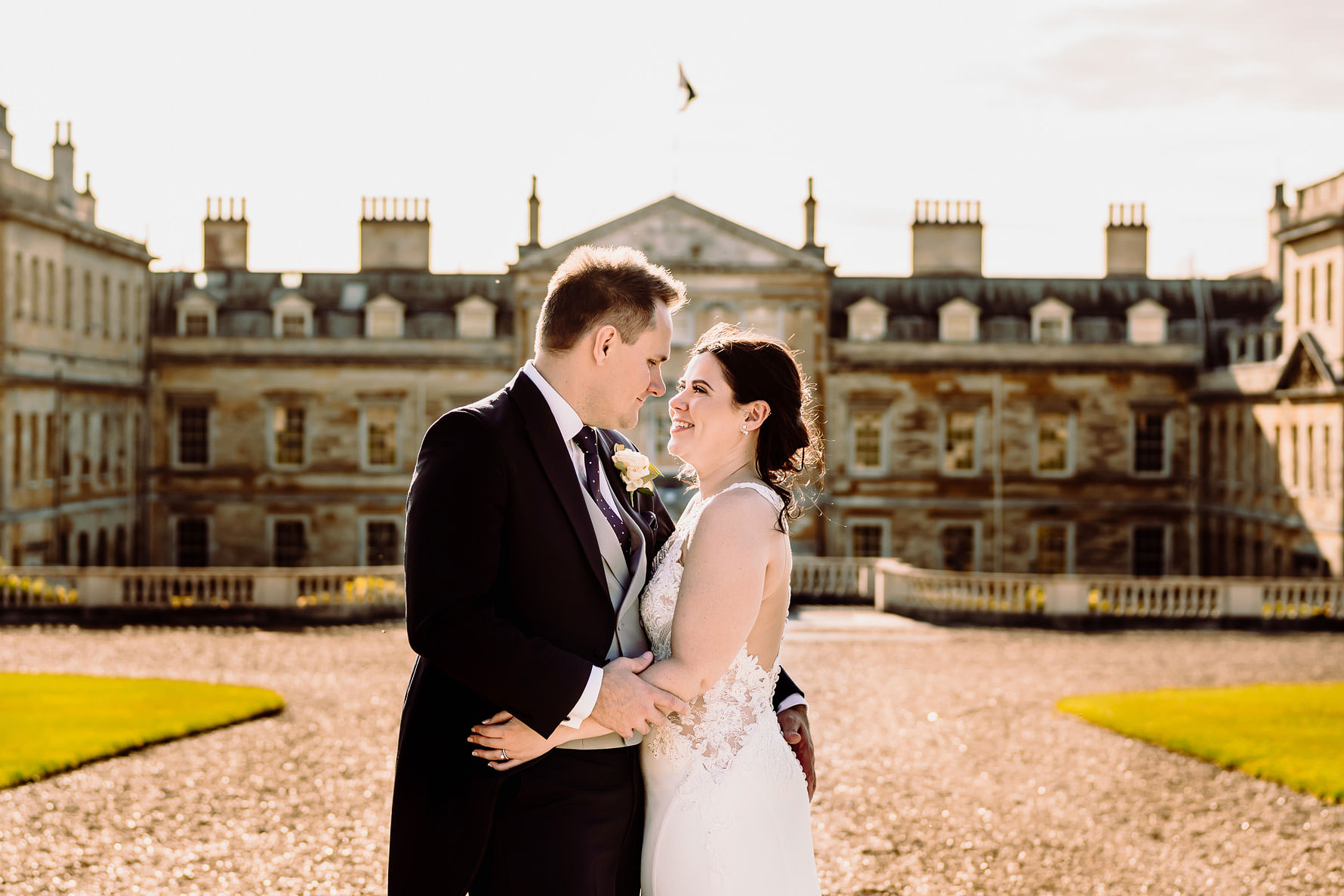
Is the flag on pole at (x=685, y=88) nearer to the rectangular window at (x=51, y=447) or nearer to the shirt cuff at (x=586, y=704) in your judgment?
the rectangular window at (x=51, y=447)

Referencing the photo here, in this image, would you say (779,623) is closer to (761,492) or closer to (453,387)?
(761,492)

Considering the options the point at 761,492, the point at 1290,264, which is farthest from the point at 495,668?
the point at 1290,264

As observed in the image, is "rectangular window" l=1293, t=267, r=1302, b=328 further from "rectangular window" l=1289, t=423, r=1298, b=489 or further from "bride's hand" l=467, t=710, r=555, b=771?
"bride's hand" l=467, t=710, r=555, b=771

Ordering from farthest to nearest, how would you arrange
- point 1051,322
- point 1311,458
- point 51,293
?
point 1051,322, point 51,293, point 1311,458

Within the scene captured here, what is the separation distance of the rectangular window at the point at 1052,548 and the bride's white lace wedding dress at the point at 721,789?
3865 centimetres

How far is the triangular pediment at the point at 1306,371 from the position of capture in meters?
32.1

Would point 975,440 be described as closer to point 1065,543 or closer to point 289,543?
point 1065,543

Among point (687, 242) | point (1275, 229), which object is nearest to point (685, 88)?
point (687, 242)

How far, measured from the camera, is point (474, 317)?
43.0 m

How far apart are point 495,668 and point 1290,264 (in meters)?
35.5

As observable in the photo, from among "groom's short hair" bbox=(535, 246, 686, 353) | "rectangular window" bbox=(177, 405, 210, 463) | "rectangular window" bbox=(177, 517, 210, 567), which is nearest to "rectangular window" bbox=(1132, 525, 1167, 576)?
A: "rectangular window" bbox=(177, 517, 210, 567)

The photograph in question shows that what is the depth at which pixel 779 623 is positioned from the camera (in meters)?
4.39

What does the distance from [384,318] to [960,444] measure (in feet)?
59.1

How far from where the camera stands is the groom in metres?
3.72
